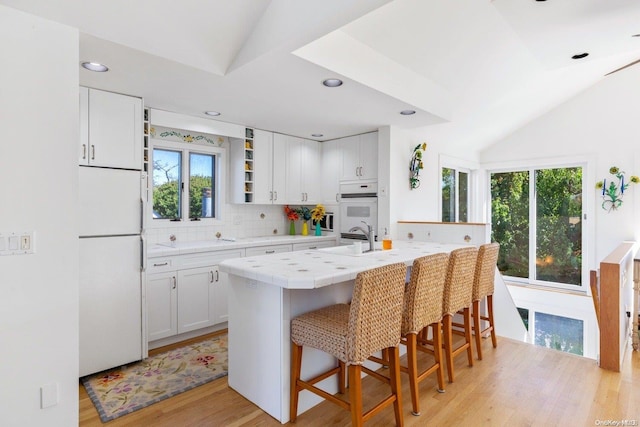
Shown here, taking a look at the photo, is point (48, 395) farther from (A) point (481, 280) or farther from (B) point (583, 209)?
(B) point (583, 209)

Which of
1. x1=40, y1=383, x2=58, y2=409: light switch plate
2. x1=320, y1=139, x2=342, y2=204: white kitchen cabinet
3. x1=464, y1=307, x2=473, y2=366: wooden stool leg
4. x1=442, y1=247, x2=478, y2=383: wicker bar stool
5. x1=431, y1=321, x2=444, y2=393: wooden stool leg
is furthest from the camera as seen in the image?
x1=320, y1=139, x2=342, y2=204: white kitchen cabinet

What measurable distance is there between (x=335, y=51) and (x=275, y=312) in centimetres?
186

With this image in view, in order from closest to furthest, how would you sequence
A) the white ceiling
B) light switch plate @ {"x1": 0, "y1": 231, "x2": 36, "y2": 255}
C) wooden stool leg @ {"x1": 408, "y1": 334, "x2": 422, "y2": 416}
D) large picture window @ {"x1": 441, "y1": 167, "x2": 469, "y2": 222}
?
Answer: light switch plate @ {"x1": 0, "y1": 231, "x2": 36, "y2": 255}, the white ceiling, wooden stool leg @ {"x1": 408, "y1": 334, "x2": 422, "y2": 416}, large picture window @ {"x1": 441, "y1": 167, "x2": 469, "y2": 222}

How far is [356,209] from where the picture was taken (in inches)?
184

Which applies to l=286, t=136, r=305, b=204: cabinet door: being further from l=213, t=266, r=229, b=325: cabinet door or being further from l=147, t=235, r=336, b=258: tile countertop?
A: l=213, t=266, r=229, b=325: cabinet door

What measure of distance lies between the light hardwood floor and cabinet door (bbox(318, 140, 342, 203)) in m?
2.75

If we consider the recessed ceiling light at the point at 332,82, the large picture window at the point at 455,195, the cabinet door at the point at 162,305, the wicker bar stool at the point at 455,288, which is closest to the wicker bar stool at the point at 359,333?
the wicker bar stool at the point at 455,288

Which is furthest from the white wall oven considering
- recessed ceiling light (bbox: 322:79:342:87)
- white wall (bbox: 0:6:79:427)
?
white wall (bbox: 0:6:79:427)

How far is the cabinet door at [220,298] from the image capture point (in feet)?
12.2

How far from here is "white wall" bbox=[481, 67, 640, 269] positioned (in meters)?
5.04

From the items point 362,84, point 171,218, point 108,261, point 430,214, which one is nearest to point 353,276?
point 362,84

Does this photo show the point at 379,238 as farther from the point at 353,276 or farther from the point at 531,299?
the point at 531,299

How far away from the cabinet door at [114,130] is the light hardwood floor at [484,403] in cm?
174

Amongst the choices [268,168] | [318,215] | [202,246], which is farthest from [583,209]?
[202,246]
